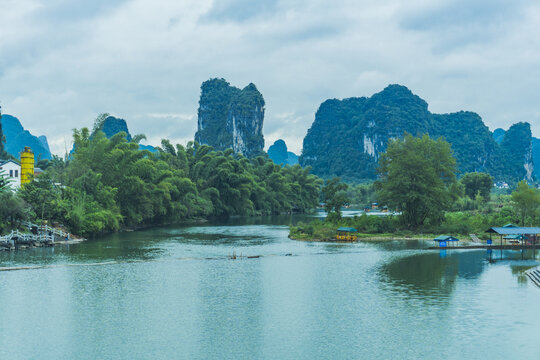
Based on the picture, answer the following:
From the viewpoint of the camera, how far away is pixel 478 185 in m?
91.9

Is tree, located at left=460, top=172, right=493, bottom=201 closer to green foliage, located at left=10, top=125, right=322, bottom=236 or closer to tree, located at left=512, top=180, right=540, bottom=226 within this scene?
green foliage, located at left=10, top=125, right=322, bottom=236

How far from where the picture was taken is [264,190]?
93.6m

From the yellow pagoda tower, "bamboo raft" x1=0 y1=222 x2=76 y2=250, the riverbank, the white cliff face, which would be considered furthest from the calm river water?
the white cliff face

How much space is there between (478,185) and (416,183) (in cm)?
4491

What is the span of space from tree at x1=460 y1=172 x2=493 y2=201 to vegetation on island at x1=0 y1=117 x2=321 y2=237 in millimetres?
32437

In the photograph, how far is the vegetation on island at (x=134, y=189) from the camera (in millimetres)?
46781

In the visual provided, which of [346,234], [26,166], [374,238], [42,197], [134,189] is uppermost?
[26,166]

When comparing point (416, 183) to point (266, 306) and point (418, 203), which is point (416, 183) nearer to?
point (418, 203)

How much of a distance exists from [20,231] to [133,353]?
29.9 m

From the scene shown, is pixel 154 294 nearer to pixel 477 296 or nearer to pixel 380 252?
pixel 477 296

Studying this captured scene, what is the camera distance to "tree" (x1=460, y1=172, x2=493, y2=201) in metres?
91.2

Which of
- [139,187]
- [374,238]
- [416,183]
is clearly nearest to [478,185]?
[416,183]

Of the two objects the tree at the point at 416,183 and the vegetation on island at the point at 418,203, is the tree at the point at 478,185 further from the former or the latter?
the tree at the point at 416,183

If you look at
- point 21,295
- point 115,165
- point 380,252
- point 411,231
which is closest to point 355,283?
point 380,252
